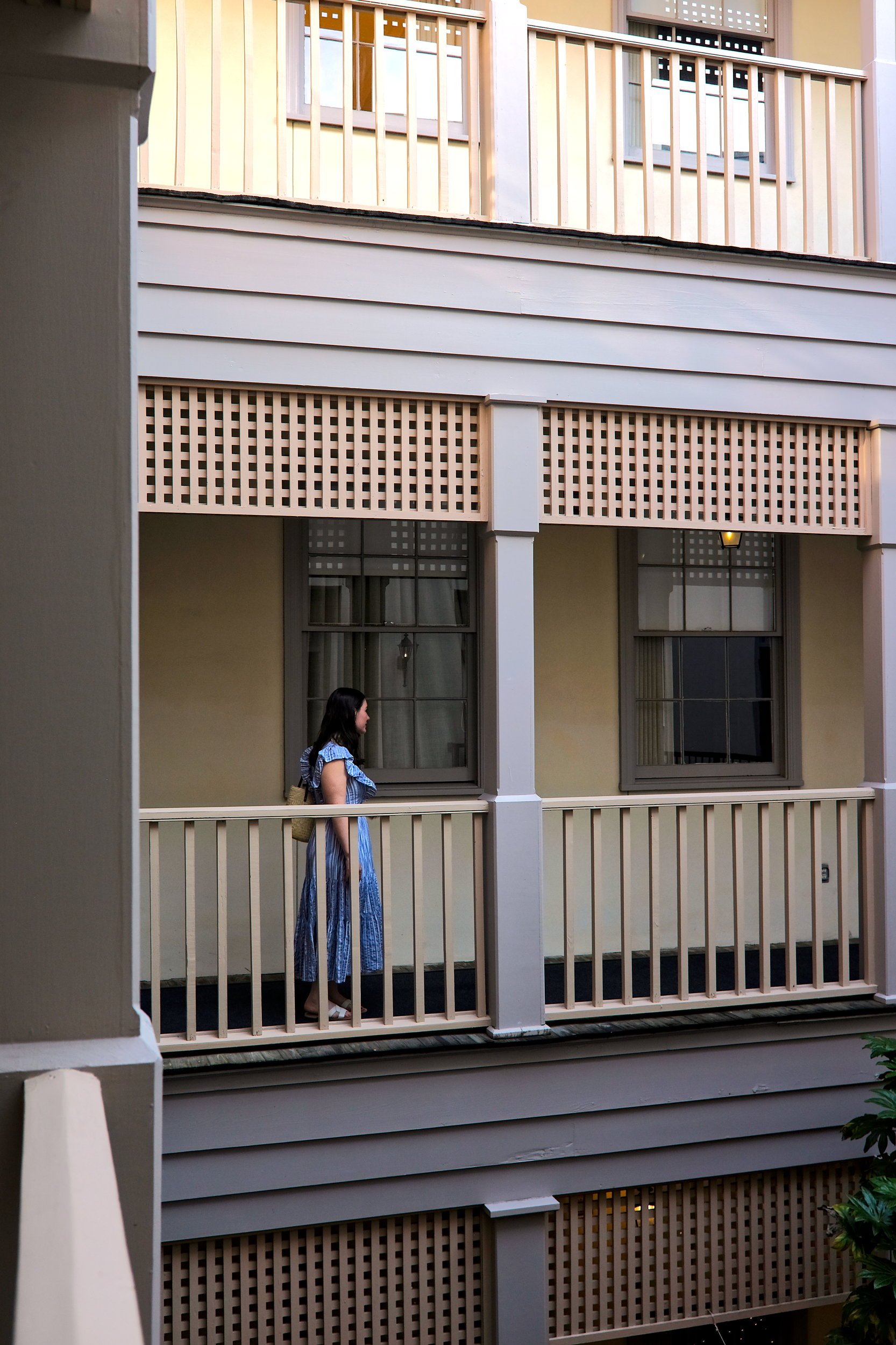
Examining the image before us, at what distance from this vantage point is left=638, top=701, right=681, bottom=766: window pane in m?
6.43

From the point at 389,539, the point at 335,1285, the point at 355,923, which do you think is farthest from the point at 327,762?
the point at 335,1285

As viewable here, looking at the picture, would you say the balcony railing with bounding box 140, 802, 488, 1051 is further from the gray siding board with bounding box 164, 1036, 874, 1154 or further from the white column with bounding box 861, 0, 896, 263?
the white column with bounding box 861, 0, 896, 263

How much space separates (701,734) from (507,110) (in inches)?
141

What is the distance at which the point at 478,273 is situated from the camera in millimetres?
4523

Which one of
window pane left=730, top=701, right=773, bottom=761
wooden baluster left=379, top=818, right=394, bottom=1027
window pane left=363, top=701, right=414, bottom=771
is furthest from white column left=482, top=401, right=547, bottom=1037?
window pane left=730, top=701, right=773, bottom=761

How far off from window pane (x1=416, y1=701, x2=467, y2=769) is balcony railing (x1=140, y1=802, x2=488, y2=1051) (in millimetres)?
316

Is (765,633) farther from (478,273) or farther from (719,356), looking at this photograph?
(478,273)

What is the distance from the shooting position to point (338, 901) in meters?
4.69

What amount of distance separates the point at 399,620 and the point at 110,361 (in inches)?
180

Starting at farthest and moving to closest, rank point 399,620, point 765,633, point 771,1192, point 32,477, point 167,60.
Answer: point 765,633 < point 399,620 < point 167,60 < point 771,1192 < point 32,477

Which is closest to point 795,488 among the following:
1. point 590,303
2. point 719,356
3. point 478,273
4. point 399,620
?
point 719,356

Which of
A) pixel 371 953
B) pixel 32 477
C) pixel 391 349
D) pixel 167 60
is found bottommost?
pixel 371 953

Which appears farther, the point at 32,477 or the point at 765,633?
the point at 765,633

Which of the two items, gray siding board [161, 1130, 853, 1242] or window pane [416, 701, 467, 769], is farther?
window pane [416, 701, 467, 769]
